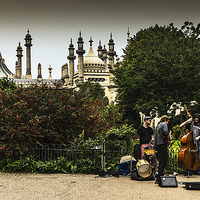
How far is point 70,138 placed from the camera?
1195cm

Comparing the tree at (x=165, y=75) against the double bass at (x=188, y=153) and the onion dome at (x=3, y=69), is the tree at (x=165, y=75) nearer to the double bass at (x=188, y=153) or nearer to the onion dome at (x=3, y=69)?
the double bass at (x=188, y=153)

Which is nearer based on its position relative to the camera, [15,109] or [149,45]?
[15,109]

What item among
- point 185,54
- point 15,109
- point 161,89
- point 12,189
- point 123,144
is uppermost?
point 185,54

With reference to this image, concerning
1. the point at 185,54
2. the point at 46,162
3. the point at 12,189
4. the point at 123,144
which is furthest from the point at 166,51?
the point at 12,189

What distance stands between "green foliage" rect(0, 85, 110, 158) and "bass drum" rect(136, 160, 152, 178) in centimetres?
287

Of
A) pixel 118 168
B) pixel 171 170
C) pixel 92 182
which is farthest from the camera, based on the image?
pixel 171 170

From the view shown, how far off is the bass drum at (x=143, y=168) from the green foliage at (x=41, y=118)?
2.87 metres

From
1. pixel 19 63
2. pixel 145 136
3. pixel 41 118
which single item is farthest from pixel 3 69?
pixel 145 136

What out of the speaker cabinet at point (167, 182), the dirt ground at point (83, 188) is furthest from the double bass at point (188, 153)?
the speaker cabinet at point (167, 182)

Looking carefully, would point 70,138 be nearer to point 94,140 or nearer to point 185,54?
point 94,140

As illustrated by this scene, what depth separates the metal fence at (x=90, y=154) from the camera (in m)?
10.8

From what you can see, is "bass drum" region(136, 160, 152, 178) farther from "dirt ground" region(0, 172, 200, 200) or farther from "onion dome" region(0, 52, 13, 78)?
"onion dome" region(0, 52, 13, 78)

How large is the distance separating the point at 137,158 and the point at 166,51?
41.6 ft

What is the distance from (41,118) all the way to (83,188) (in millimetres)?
3531
